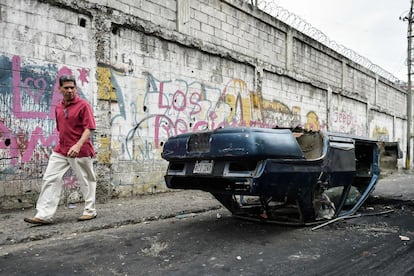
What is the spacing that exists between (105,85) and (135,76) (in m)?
0.67

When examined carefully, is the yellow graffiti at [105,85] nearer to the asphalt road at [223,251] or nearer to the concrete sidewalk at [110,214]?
the concrete sidewalk at [110,214]

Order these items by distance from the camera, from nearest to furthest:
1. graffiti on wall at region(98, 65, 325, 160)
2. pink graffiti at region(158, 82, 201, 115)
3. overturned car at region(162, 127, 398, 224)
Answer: overturned car at region(162, 127, 398, 224) → graffiti on wall at region(98, 65, 325, 160) → pink graffiti at region(158, 82, 201, 115)

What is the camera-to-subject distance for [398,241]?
392cm

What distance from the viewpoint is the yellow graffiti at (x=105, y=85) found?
257 inches

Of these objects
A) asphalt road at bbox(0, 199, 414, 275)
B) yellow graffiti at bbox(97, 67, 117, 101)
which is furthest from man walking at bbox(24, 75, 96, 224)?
yellow graffiti at bbox(97, 67, 117, 101)

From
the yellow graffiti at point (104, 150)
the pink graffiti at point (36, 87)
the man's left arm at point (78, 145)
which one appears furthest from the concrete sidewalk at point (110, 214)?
the pink graffiti at point (36, 87)

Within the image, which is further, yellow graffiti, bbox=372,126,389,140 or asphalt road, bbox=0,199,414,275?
yellow graffiti, bbox=372,126,389,140

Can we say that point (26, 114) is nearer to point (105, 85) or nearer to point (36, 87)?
point (36, 87)

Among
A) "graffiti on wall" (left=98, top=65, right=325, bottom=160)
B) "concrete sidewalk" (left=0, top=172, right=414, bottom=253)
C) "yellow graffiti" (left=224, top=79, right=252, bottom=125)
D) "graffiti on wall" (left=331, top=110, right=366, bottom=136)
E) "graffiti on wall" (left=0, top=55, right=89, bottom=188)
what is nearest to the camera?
"concrete sidewalk" (left=0, top=172, right=414, bottom=253)

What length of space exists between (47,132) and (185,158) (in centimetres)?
270

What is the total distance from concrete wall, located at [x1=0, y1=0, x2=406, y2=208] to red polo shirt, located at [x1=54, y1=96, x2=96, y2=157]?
3.92 feet

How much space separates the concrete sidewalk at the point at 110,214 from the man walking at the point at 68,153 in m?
0.22

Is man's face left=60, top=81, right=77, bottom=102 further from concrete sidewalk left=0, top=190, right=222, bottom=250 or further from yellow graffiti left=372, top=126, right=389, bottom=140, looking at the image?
yellow graffiti left=372, top=126, right=389, bottom=140

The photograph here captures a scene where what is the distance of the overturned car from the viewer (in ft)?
12.2
